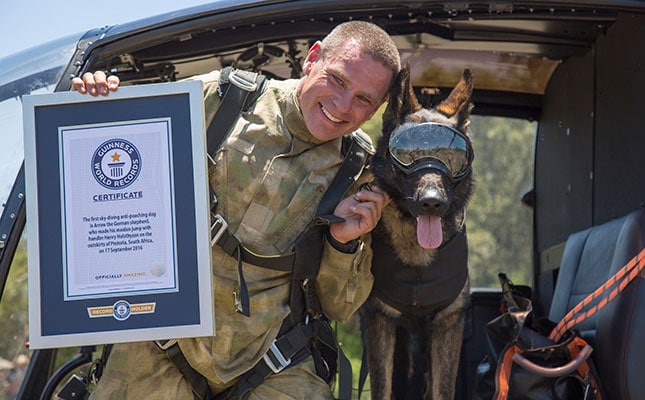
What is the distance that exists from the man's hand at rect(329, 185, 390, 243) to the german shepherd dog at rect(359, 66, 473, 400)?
0.47 ft

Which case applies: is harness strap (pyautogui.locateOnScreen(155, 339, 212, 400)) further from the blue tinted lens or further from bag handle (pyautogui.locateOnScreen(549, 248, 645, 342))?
bag handle (pyautogui.locateOnScreen(549, 248, 645, 342))

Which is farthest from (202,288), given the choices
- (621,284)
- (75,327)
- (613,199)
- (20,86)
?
(613,199)

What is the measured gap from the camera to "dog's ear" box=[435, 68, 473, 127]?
3.27 meters

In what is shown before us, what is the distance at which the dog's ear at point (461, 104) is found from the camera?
3266 millimetres

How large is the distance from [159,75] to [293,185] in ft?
3.66

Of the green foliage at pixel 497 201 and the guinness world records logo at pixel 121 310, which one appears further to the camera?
the green foliage at pixel 497 201

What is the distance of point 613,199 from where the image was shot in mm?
3824

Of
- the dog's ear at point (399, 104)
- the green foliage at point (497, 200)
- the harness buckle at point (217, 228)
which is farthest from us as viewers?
the green foliage at point (497, 200)

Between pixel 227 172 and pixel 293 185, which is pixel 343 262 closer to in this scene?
pixel 293 185

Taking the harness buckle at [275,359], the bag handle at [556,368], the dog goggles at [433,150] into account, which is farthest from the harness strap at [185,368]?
the bag handle at [556,368]

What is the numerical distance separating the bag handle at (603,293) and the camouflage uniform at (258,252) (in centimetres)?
79

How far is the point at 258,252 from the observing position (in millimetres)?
2996

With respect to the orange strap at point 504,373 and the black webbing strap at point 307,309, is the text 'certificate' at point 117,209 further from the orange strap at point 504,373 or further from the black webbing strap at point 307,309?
the orange strap at point 504,373

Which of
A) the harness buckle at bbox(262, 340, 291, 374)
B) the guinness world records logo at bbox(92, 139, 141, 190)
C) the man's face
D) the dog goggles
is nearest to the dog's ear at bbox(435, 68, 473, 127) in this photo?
the dog goggles
